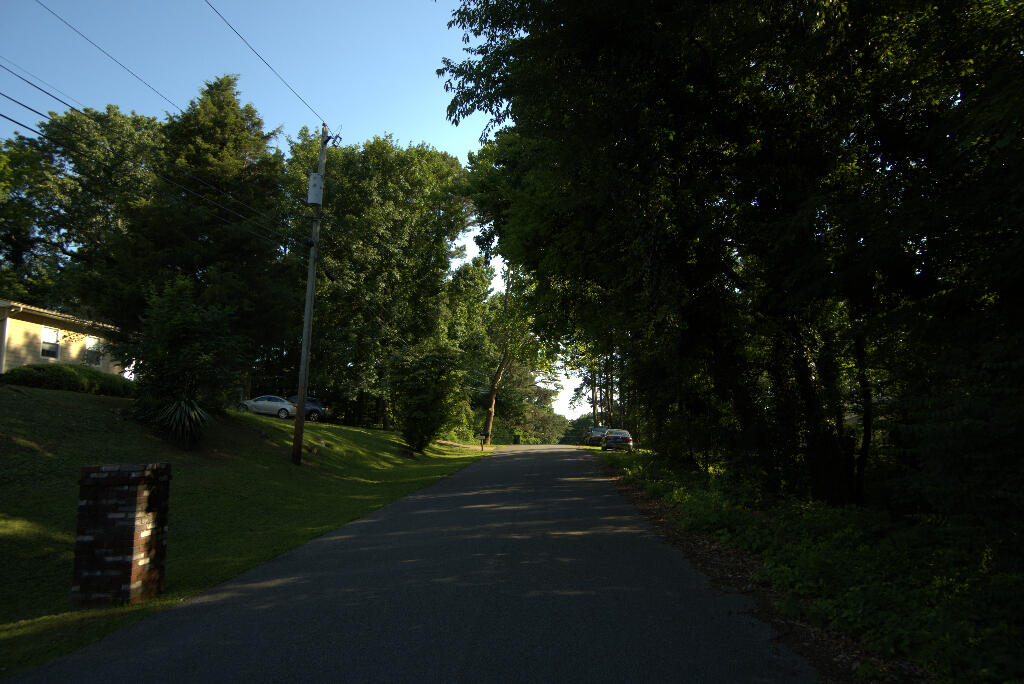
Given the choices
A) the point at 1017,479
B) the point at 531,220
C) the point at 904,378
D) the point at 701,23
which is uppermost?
the point at 701,23

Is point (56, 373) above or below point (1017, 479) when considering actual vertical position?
above

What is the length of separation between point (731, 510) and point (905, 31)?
24.7ft

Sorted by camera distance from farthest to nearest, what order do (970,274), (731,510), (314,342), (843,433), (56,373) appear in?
(314,342)
(56,373)
(843,433)
(731,510)
(970,274)

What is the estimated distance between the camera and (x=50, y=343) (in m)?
24.2

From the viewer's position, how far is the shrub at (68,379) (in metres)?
14.3

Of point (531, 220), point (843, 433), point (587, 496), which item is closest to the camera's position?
point (843, 433)

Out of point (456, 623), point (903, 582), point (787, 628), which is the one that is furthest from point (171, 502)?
point (903, 582)

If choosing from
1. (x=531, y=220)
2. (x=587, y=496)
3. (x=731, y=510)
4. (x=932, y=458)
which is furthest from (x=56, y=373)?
(x=932, y=458)

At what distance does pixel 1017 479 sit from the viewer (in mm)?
4906

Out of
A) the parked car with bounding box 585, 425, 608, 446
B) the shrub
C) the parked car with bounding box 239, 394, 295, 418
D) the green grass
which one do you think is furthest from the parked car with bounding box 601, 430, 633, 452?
the shrub

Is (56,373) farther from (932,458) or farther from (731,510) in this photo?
(932,458)

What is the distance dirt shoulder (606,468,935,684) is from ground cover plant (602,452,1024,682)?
12 cm

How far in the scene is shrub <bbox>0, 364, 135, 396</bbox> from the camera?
1430 centimetres

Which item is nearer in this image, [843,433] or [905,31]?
[905,31]
